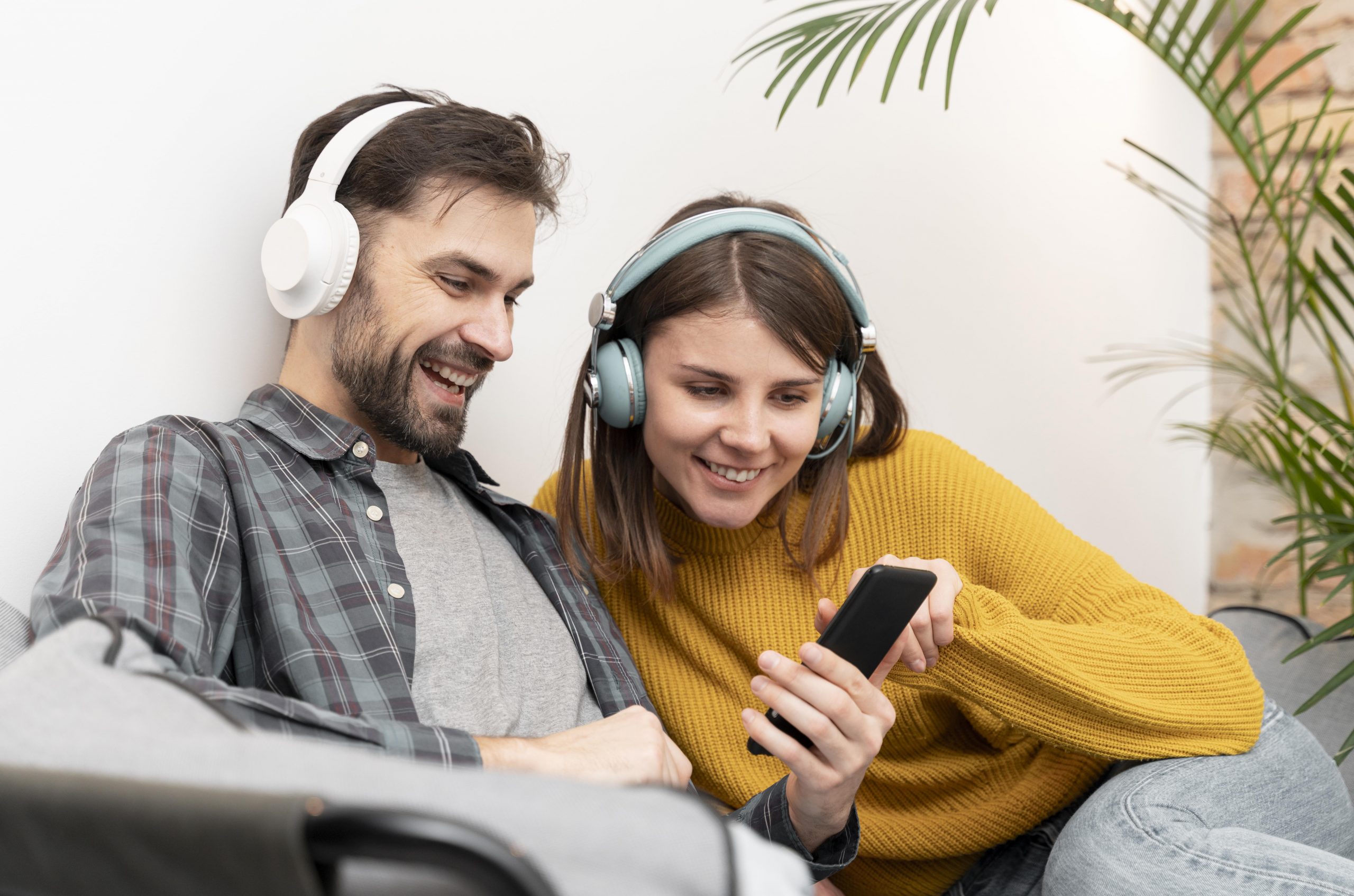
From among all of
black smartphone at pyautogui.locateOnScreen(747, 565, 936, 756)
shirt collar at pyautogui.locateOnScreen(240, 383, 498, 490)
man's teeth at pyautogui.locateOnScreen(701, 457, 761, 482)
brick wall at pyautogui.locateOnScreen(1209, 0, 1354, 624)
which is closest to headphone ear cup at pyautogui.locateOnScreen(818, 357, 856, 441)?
man's teeth at pyautogui.locateOnScreen(701, 457, 761, 482)

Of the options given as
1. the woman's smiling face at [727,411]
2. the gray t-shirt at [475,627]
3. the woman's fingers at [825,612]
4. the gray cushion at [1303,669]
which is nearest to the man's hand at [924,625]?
the woman's fingers at [825,612]

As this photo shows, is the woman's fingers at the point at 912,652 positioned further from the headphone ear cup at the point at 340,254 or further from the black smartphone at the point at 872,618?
the headphone ear cup at the point at 340,254

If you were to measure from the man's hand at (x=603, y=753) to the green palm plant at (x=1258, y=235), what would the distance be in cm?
91

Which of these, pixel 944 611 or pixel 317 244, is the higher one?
pixel 317 244

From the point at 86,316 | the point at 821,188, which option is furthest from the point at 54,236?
the point at 821,188

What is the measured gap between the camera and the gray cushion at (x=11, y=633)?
81cm

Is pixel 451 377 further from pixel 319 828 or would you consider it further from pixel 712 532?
pixel 319 828

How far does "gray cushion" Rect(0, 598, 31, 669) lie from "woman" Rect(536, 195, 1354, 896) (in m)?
0.64

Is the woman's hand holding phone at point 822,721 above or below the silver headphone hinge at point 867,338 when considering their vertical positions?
below

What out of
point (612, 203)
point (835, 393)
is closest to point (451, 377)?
point (835, 393)

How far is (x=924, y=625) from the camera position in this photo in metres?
1.14

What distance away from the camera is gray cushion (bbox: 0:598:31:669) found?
0.81 metres

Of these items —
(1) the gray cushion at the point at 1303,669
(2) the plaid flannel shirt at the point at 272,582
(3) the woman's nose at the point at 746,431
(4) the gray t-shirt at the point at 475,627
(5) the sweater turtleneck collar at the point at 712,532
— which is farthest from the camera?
(1) the gray cushion at the point at 1303,669

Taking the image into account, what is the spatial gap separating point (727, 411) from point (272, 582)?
A: 56 cm
